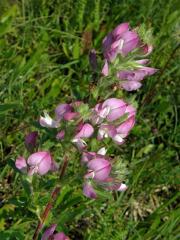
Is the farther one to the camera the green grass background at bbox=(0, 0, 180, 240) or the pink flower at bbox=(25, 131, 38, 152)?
the green grass background at bbox=(0, 0, 180, 240)

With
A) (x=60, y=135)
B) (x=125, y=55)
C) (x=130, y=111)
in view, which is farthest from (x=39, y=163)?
(x=125, y=55)

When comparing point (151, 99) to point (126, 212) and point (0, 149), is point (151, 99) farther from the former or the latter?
point (0, 149)

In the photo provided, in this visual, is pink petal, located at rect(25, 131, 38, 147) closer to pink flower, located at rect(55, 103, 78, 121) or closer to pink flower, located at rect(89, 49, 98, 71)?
pink flower, located at rect(55, 103, 78, 121)

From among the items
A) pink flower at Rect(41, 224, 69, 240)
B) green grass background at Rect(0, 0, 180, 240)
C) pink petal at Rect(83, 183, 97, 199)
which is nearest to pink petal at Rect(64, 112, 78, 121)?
pink petal at Rect(83, 183, 97, 199)

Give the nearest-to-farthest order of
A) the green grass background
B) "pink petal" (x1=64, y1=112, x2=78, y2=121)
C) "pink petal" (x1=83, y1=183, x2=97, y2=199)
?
"pink petal" (x1=64, y1=112, x2=78, y2=121) < "pink petal" (x1=83, y1=183, x2=97, y2=199) < the green grass background

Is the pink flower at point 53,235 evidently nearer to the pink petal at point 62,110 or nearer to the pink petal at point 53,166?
the pink petal at point 53,166

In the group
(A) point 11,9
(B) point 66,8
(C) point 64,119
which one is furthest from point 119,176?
(B) point 66,8
